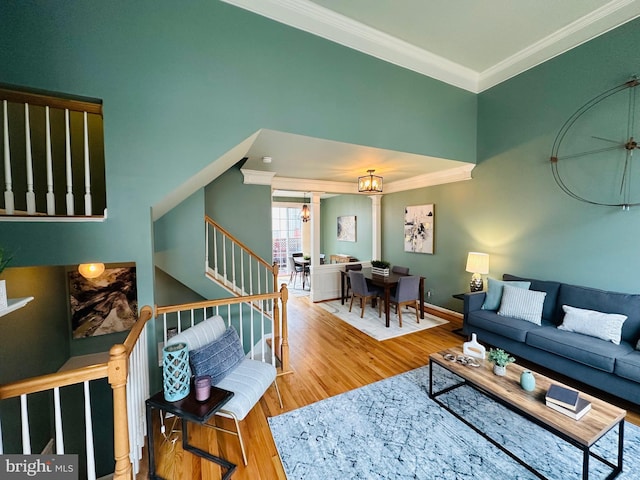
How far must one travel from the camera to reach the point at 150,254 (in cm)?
209

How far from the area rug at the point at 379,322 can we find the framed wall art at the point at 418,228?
1319 millimetres

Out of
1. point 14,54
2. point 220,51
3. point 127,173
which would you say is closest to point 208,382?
point 127,173

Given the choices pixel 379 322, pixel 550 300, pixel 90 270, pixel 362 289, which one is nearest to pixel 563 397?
pixel 550 300

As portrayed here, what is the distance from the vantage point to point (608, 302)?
2.70 m

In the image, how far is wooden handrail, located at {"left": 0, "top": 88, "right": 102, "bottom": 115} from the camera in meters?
1.86

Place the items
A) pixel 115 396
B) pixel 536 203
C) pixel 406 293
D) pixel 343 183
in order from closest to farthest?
1. pixel 115 396
2. pixel 536 203
3. pixel 406 293
4. pixel 343 183

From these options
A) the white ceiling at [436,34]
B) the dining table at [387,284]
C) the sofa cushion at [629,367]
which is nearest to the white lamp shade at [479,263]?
the dining table at [387,284]

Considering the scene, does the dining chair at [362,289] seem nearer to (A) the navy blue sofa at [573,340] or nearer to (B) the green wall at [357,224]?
(A) the navy blue sofa at [573,340]

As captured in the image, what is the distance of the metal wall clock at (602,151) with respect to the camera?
8.93ft

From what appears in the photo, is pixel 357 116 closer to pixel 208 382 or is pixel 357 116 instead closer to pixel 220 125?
pixel 220 125

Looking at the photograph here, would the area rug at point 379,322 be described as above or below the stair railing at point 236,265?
below

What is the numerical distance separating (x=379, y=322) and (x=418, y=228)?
2165 mm

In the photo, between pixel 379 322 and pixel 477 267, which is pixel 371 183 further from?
pixel 379 322

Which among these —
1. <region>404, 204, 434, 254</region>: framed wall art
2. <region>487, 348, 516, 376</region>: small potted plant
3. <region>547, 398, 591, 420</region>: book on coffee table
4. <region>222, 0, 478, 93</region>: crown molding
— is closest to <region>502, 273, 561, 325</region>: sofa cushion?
<region>487, 348, 516, 376</region>: small potted plant
